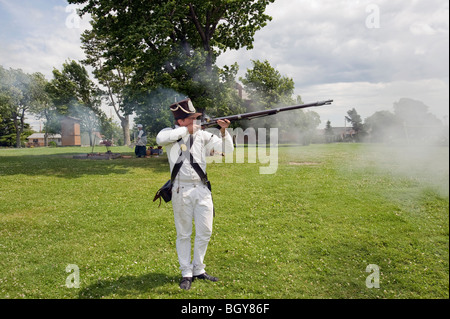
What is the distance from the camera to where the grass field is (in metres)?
5.27

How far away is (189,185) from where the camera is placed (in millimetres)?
5242

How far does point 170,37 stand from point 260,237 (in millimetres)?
17059

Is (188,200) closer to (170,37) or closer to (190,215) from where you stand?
(190,215)

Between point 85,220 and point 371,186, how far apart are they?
10.4 meters

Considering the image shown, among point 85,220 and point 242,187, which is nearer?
point 85,220

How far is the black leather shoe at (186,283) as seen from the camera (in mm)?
5228

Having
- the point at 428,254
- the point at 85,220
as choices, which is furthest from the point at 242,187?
the point at 428,254

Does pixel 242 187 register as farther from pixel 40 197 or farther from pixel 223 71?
pixel 223 71

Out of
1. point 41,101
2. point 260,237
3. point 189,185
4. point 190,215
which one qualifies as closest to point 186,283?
point 190,215

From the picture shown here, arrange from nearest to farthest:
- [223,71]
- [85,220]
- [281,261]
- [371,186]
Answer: [281,261] → [85,220] → [371,186] → [223,71]

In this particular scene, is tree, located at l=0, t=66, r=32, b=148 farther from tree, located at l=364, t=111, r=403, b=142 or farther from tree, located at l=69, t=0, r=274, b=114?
tree, located at l=364, t=111, r=403, b=142

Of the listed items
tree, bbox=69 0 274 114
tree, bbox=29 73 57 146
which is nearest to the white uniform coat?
tree, bbox=69 0 274 114

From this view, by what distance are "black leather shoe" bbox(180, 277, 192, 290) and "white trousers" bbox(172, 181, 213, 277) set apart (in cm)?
7

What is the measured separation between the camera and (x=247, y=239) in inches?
297
